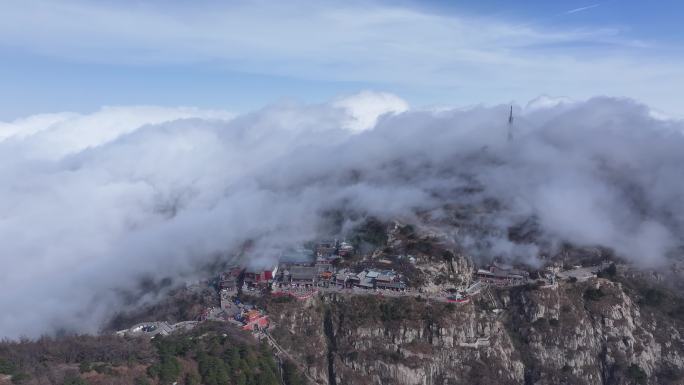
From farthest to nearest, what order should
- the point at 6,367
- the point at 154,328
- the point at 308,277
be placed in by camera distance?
1. the point at 308,277
2. the point at 154,328
3. the point at 6,367

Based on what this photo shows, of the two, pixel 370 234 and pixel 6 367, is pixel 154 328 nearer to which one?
pixel 6 367

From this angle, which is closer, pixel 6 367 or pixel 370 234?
pixel 6 367

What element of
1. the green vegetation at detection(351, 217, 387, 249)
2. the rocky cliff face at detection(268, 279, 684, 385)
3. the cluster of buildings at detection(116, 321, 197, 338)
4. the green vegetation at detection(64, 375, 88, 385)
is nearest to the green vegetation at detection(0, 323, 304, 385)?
the green vegetation at detection(64, 375, 88, 385)

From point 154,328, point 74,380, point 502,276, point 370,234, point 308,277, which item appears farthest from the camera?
point 370,234

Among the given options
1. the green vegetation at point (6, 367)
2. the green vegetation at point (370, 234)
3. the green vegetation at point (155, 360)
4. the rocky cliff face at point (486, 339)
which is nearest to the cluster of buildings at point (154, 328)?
the green vegetation at point (155, 360)

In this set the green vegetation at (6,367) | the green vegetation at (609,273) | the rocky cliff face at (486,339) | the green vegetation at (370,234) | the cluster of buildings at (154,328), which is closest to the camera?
the green vegetation at (6,367)

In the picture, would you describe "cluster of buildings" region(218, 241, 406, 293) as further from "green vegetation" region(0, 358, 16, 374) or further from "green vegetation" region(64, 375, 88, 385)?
"green vegetation" region(0, 358, 16, 374)

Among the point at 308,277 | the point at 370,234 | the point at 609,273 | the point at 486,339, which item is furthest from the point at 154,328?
the point at 609,273

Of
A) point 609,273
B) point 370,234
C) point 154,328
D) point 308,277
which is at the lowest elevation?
point 154,328

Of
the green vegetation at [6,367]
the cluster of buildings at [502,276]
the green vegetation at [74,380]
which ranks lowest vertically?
the cluster of buildings at [502,276]

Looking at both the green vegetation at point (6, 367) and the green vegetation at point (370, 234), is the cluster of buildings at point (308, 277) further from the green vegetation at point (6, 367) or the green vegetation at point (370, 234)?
the green vegetation at point (6, 367)
